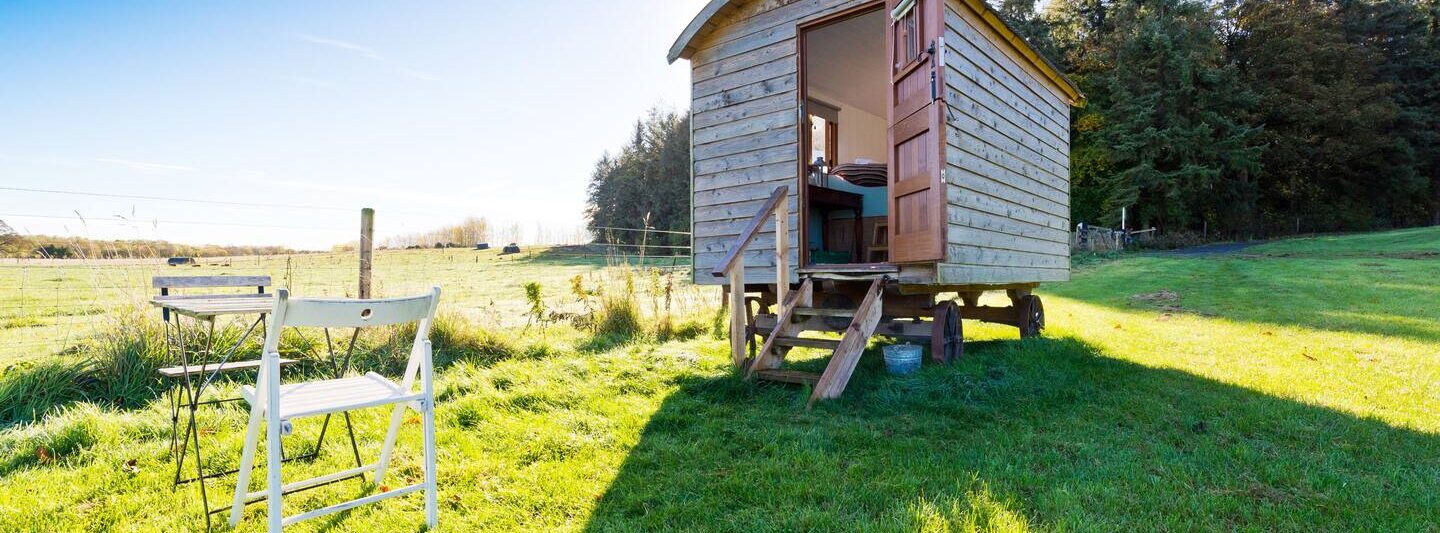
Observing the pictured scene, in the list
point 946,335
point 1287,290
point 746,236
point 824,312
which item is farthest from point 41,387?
point 1287,290

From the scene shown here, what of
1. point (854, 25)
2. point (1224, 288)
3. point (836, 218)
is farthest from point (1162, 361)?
point (1224, 288)

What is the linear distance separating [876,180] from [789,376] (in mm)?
3603

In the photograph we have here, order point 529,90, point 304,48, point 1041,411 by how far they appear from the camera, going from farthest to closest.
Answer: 1. point 529,90
2. point 304,48
3. point 1041,411

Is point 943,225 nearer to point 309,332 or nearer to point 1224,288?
point 309,332

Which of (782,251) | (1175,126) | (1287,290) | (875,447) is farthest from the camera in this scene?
(1175,126)

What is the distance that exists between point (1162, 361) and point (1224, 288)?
727 centimetres

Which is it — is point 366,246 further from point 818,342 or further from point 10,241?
point 818,342

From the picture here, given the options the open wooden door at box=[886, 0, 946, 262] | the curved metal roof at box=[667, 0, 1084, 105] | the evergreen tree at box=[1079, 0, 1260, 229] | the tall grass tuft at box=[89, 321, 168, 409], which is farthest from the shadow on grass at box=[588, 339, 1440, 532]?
the evergreen tree at box=[1079, 0, 1260, 229]

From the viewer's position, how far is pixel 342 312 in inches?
86.4

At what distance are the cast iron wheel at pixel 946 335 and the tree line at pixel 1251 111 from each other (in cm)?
2054

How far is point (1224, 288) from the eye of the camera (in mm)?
11219

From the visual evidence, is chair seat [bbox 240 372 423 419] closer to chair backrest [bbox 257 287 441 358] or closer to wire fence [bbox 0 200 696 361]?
chair backrest [bbox 257 287 441 358]

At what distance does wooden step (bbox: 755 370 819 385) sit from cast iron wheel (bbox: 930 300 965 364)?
131 cm

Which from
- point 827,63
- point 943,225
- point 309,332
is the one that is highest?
point 827,63
